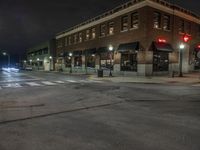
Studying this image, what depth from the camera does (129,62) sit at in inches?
1246

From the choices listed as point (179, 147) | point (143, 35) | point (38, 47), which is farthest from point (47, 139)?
point (38, 47)

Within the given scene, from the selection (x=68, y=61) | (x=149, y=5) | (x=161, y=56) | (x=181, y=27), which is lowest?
(x=68, y=61)

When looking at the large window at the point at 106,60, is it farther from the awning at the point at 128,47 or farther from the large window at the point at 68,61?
the large window at the point at 68,61

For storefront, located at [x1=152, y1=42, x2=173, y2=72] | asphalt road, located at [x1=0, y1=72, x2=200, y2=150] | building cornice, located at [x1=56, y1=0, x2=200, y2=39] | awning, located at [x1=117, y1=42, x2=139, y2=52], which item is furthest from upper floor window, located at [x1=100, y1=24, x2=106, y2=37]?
asphalt road, located at [x1=0, y1=72, x2=200, y2=150]

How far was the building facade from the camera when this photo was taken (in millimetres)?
29078

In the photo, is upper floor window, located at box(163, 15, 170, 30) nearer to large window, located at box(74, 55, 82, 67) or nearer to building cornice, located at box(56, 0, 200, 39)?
building cornice, located at box(56, 0, 200, 39)

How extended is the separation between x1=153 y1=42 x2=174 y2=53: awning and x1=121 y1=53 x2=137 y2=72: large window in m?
3.04

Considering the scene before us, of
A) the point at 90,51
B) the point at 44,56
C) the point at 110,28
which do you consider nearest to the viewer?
the point at 110,28

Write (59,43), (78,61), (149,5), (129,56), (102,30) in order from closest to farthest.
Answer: (149,5), (129,56), (102,30), (78,61), (59,43)

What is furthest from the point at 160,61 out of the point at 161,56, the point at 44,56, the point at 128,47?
the point at 44,56

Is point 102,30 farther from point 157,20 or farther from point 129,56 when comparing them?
point 157,20

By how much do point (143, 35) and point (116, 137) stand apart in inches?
976

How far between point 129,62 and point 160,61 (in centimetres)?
421

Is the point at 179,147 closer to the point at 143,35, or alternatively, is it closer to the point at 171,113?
the point at 171,113
